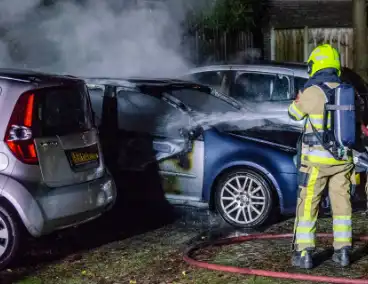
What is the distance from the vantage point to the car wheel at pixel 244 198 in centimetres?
794

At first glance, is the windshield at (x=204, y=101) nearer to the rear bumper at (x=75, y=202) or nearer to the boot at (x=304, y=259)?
the rear bumper at (x=75, y=202)

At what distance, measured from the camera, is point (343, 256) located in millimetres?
6211

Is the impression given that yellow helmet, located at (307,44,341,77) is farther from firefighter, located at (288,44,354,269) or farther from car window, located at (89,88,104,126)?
car window, located at (89,88,104,126)

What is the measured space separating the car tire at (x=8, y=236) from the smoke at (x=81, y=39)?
461cm

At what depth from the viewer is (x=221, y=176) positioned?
26.8 feet

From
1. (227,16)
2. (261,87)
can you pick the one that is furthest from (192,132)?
(227,16)

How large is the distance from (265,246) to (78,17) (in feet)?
17.4

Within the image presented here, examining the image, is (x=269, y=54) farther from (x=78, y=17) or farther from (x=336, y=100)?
(x=336, y=100)

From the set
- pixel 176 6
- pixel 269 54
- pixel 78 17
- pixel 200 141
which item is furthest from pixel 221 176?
pixel 269 54

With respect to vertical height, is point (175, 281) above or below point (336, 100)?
below

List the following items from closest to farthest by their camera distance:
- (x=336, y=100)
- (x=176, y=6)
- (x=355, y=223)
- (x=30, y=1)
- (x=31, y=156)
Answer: (x=336, y=100) → (x=31, y=156) → (x=355, y=223) → (x=30, y=1) → (x=176, y=6)

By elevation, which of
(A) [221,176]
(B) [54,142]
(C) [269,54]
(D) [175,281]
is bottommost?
(D) [175,281]

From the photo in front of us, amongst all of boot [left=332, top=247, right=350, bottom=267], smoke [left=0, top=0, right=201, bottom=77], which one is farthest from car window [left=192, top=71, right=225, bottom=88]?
boot [left=332, top=247, right=350, bottom=267]

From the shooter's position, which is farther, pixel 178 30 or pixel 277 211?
pixel 178 30
